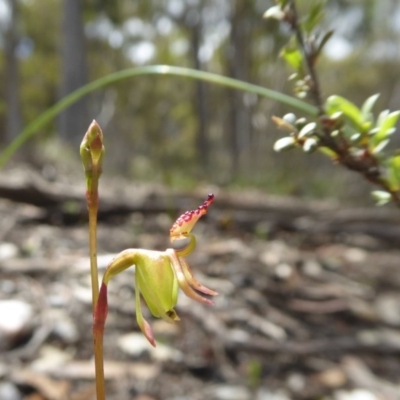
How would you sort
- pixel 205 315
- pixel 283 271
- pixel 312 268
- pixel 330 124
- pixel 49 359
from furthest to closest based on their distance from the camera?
1. pixel 312 268
2. pixel 283 271
3. pixel 205 315
4. pixel 49 359
5. pixel 330 124

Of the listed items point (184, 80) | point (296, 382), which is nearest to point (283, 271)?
point (296, 382)

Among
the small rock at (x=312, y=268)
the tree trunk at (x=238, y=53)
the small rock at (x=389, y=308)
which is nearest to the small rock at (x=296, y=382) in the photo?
the small rock at (x=389, y=308)

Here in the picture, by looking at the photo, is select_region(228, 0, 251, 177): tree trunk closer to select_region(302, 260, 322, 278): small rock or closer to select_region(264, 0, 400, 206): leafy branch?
select_region(302, 260, 322, 278): small rock

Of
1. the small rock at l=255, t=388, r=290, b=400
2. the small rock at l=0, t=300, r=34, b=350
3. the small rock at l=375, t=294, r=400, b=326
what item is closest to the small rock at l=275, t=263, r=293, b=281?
the small rock at l=375, t=294, r=400, b=326

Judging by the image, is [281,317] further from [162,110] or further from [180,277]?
[162,110]

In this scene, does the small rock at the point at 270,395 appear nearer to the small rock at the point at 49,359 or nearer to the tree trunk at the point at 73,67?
the small rock at the point at 49,359

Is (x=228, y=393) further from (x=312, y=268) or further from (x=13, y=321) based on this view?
(x=312, y=268)
